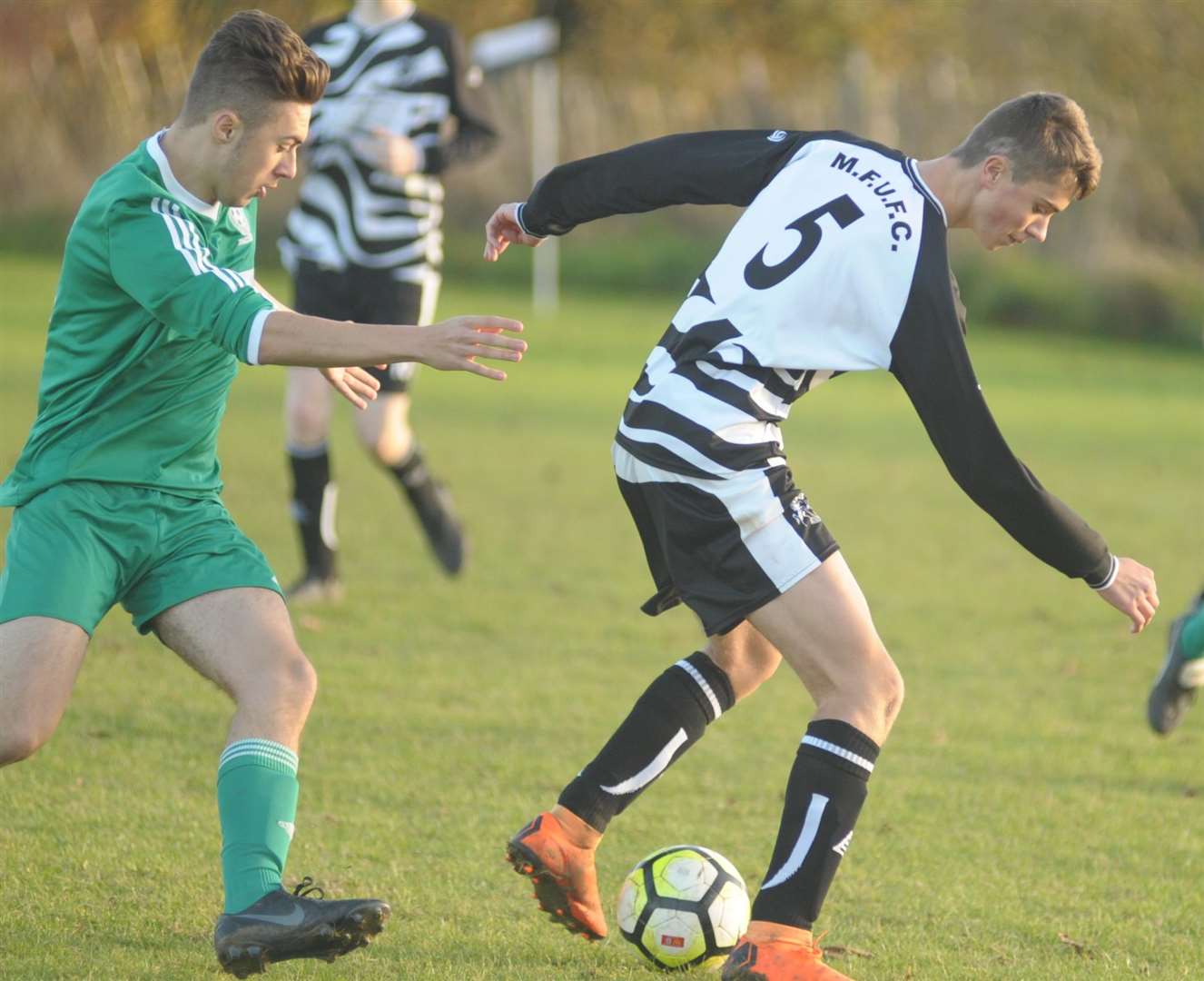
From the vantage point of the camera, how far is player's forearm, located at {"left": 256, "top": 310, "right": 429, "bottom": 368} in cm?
319

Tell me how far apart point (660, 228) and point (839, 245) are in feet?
76.1

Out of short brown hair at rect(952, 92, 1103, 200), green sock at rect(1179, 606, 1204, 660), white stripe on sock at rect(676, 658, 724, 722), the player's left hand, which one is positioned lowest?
white stripe on sock at rect(676, 658, 724, 722)

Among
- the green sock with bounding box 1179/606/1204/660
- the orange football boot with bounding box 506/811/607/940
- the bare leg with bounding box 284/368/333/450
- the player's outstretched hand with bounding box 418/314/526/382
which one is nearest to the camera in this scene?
the player's outstretched hand with bounding box 418/314/526/382

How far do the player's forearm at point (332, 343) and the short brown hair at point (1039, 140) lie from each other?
48.9 inches

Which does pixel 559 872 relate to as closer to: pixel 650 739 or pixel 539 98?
pixel 650 739

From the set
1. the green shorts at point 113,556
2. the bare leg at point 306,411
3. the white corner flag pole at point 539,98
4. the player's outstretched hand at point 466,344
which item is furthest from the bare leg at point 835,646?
the white corner flag pole at point 539,98

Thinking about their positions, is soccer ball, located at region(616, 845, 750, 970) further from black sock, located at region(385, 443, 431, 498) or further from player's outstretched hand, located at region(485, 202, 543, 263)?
black sock, located at region(385, 443, 431, 498)

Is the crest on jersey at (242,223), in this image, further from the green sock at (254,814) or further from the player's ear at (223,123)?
the green sock at (254,814)

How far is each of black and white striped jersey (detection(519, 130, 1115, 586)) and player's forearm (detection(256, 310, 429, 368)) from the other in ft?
2.01

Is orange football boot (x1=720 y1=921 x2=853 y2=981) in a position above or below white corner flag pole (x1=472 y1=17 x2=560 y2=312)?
below

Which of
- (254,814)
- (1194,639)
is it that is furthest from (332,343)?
(1194,639)

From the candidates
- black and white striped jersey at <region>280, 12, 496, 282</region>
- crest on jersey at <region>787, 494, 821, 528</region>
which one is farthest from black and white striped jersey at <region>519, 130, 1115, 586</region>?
black and white striped jersey at <region>280, 12, 496, 282</region>

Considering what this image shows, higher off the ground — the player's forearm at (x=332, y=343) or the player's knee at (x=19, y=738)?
the player's forearm at (x=332, y=343)

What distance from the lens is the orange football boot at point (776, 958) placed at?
331cm
